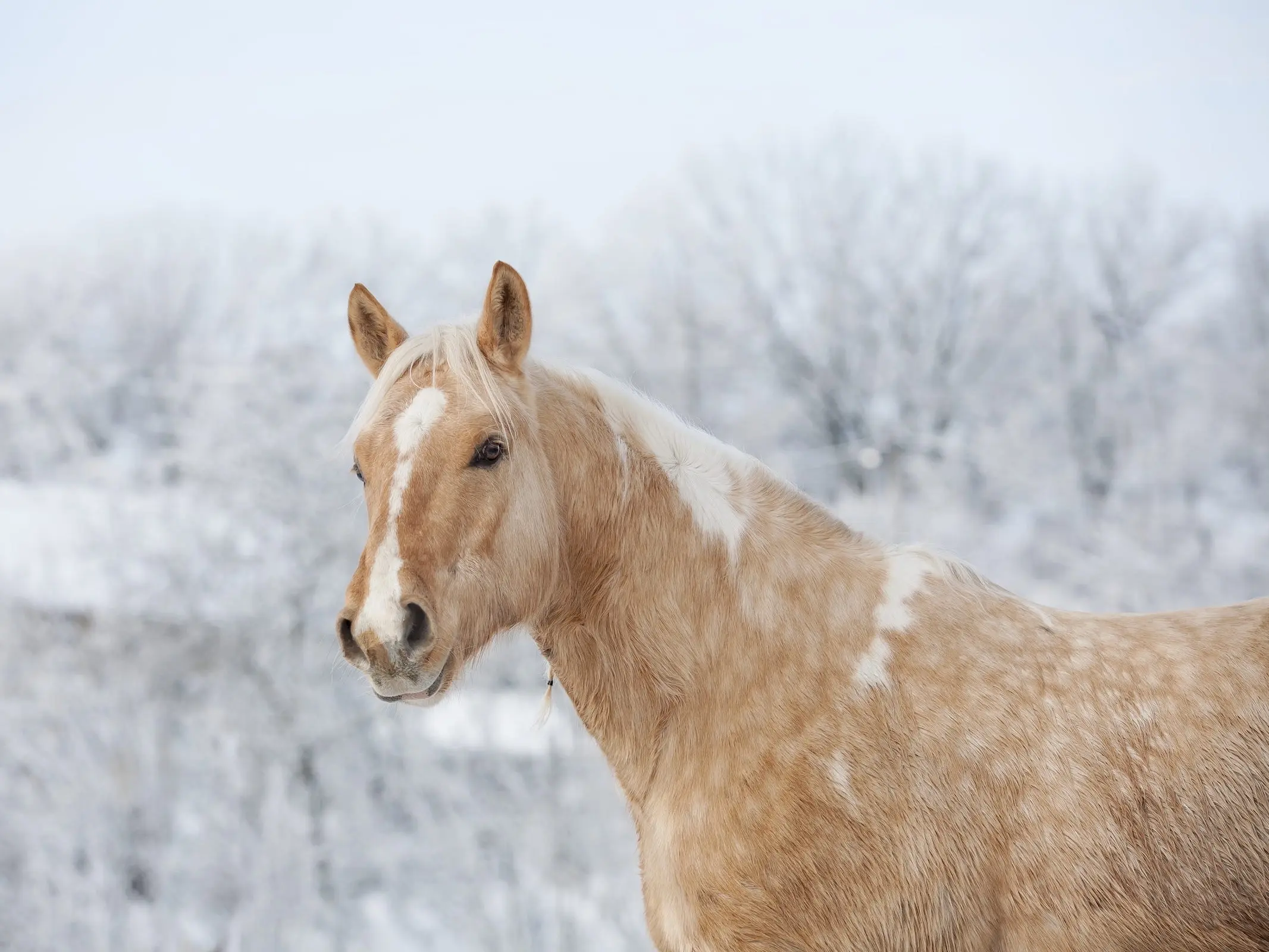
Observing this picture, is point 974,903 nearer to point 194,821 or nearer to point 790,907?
point 790,907

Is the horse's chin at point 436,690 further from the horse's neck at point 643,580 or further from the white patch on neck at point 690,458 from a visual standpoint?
the white patch on neck at point 690,458

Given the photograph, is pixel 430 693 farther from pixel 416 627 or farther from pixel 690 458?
pixel 690 458

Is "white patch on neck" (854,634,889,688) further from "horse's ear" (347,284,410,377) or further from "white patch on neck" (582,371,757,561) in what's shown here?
"horse's ear" (347,284,410,377)

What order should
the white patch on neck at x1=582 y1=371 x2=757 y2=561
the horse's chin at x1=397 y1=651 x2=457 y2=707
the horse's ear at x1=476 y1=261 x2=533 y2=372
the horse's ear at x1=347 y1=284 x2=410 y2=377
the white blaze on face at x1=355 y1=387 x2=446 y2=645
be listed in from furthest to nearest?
the horse's ear at x1=347 y1=284 x2=410 y2=377, the white patch on neck at x1=582 y1=371 x2=757 y2=561, the horse's ear at x1=476 y1=261 x2=533 y2=372, the horse's chin at x1=397 y1=651 x2=457 y2=707, the white blaze on face at x1=355 y1=387 x2=446 y2=645

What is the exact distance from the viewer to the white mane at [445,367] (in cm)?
248

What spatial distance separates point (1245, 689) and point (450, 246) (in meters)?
14.0

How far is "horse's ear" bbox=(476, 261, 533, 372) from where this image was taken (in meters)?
2.59

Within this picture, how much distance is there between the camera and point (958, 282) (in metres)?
15.5

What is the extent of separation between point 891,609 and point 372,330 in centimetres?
169

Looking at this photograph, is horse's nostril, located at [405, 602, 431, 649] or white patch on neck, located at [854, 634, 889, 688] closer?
horse's nostril, located at [405, 602, 431, 649]

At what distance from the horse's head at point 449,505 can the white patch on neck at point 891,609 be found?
861 mm

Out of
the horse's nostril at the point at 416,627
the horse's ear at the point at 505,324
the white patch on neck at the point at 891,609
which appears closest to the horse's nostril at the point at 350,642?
the horse's nostril at the point at 416,627

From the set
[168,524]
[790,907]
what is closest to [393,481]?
[790,907]

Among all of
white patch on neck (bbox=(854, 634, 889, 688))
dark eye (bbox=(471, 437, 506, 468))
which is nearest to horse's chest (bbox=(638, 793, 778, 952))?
white patch on neck (bbox=(854, 634, 889, 688))
